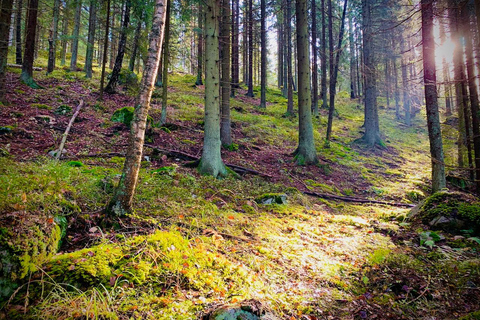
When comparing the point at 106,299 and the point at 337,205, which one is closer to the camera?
the point at 106,299

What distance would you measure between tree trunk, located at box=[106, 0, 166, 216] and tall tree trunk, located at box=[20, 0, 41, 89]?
1160 centimetres

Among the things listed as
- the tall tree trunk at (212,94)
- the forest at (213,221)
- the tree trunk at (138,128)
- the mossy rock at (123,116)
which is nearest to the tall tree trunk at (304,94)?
the forest at (213,221)

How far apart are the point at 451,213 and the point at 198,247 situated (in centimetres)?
483

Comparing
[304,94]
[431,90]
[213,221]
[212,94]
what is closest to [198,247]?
[213,221]

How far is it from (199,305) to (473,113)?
10.8 m

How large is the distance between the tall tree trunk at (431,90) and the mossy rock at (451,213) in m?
1.93

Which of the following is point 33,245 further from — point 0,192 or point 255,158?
point 255,158

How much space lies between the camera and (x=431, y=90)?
6.72 m

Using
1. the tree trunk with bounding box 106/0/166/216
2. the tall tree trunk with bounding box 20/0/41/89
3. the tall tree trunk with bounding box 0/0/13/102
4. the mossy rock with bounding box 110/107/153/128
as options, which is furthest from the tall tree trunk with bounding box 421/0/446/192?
the tall tree trunk with bounding box 20/0/41/89

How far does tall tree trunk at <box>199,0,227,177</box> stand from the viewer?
23.4ft

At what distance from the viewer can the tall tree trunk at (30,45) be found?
11131 mm

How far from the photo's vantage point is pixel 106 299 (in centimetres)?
218

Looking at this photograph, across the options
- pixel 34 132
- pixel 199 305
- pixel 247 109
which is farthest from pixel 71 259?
pixel 247 109

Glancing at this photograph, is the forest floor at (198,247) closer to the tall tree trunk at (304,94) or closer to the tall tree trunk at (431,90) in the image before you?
the tall tree trunk at (431,90)
